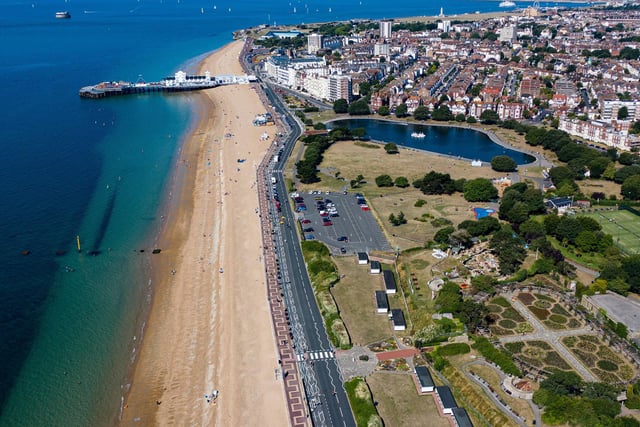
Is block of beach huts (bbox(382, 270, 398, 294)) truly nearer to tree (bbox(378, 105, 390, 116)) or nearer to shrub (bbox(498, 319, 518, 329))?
shrub (bbox(498, 319, 518, 329))

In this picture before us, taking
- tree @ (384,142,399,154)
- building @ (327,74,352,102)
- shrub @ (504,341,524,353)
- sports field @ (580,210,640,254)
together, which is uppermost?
building @ (327,74,352,102)

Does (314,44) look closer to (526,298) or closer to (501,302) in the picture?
(526,298)

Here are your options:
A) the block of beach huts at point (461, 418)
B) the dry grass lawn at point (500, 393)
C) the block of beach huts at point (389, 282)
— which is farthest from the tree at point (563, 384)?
the block of beach huts at point (389, 282)

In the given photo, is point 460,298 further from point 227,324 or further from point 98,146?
point 98,146

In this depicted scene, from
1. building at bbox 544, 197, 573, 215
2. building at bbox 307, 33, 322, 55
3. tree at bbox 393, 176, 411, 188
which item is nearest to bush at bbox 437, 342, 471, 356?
building at bbox 544, 197, 573, 215

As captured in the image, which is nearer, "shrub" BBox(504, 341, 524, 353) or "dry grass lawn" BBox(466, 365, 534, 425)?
"dry grass lawn" BBox(466, 365, 534, 425)

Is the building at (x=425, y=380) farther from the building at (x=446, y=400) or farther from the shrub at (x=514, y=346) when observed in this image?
the shrub at (x=514, y=346)
